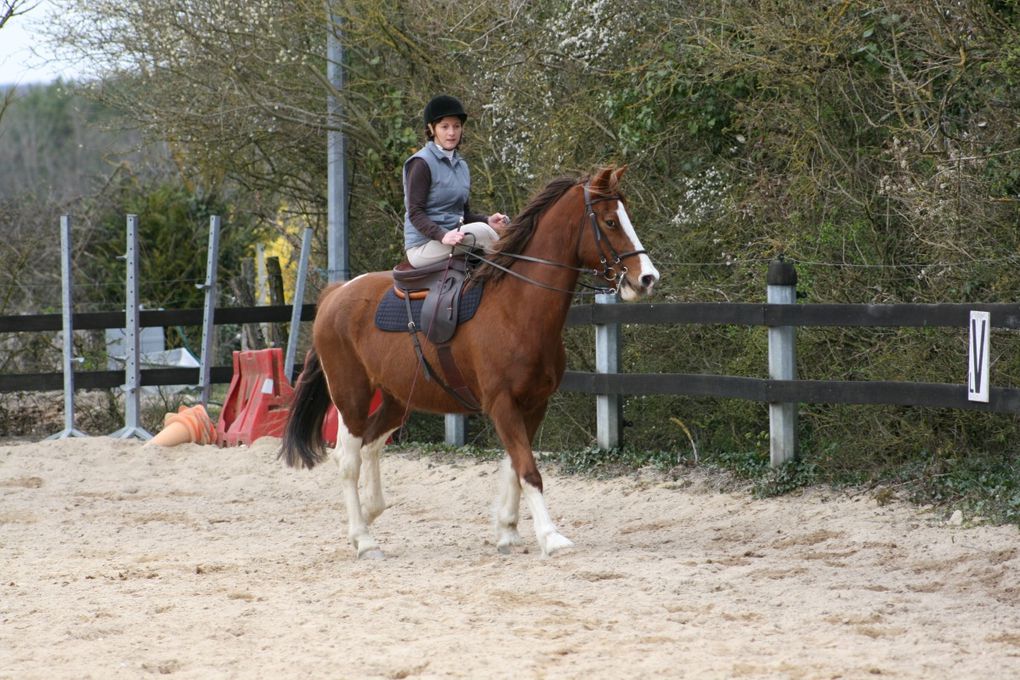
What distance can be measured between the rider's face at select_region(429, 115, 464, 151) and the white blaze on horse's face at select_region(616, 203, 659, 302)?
1219 millimetres

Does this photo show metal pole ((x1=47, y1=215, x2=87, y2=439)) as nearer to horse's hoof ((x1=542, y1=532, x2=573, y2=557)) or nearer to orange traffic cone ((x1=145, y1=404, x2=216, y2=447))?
orange traffic cone ((x1=145, y1=404, x2=216, y2=447))

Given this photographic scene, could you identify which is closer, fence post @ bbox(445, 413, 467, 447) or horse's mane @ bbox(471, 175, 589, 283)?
horse's mane @ bbox(471, 175, 589, 283)

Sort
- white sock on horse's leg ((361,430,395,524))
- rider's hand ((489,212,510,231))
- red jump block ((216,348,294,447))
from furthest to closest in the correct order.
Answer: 1. red jump block ((216,348,294,447))
2. white sock on horse's leg ((361,430,395,524))
3. rider's hand ((489,212,510,231))

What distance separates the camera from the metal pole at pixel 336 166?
41.9 ft

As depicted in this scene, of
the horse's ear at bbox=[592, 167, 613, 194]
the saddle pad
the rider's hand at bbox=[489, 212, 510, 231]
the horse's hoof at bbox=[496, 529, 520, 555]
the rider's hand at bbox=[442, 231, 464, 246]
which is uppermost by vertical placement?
the horse's ear at bbox=[592, 167, 613, 194]

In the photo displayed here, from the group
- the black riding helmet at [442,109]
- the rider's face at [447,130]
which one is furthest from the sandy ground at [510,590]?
the black riding helmet at [442,109]

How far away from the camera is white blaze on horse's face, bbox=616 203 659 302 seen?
688cm

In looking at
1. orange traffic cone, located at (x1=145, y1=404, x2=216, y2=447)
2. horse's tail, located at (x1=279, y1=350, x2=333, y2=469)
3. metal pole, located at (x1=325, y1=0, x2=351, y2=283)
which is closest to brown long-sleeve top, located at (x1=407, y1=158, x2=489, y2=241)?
horse's tail, located at (x1=279, y1=350, x2=333, y2=469)

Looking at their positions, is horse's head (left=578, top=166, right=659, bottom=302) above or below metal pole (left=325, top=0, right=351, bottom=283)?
below

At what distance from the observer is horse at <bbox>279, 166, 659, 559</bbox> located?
7203 millimetres

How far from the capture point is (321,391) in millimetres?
9008

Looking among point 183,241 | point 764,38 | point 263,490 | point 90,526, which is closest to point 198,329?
point 183,241

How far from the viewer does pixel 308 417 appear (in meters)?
8.98

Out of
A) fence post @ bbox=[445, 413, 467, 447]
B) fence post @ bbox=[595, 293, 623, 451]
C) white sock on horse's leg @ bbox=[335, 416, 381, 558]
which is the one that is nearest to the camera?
white sock on horse's leg @ bbox=[335, 416, 381, 558]
